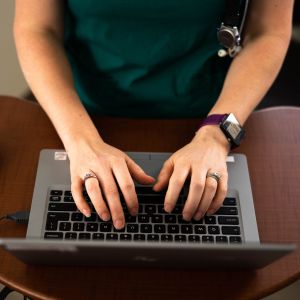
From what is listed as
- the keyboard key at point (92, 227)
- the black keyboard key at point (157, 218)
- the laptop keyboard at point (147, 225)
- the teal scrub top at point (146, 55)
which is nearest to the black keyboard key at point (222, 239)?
the laptop keyboard at point (147, 225)

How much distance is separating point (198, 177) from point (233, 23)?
362 millimetres

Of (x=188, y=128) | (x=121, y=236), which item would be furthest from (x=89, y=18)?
(x=121, y=236)

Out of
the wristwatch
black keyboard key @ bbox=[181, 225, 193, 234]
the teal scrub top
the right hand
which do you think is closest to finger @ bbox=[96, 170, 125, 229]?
the right hand

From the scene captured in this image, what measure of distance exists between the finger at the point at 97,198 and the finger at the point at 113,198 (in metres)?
0.01

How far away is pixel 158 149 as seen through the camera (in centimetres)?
80

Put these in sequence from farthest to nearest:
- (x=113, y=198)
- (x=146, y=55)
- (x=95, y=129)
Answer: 1. (x=146, y=55)
2. (x=95, y=129)
3. (x=113, y=198)

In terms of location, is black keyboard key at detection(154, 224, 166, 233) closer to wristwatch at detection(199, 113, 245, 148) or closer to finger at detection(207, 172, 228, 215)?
finger at detection(207, 172, 228, 215)

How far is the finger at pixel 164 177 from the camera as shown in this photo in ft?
2.22

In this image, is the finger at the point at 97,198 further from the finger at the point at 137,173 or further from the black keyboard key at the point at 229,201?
the black keyboard key at the point at 229,201

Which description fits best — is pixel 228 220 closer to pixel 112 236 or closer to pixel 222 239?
pixel 222 239

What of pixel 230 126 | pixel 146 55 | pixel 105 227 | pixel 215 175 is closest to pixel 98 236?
pixel 105 227

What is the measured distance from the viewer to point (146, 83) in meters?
0.93

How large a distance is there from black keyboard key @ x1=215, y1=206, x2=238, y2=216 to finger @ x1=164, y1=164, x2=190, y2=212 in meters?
0.09

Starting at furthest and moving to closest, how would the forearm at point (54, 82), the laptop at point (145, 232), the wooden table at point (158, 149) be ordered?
the forearm at point (54, 82)
the wooden table at point (158, 149)
the laptop at point (145, 232)
